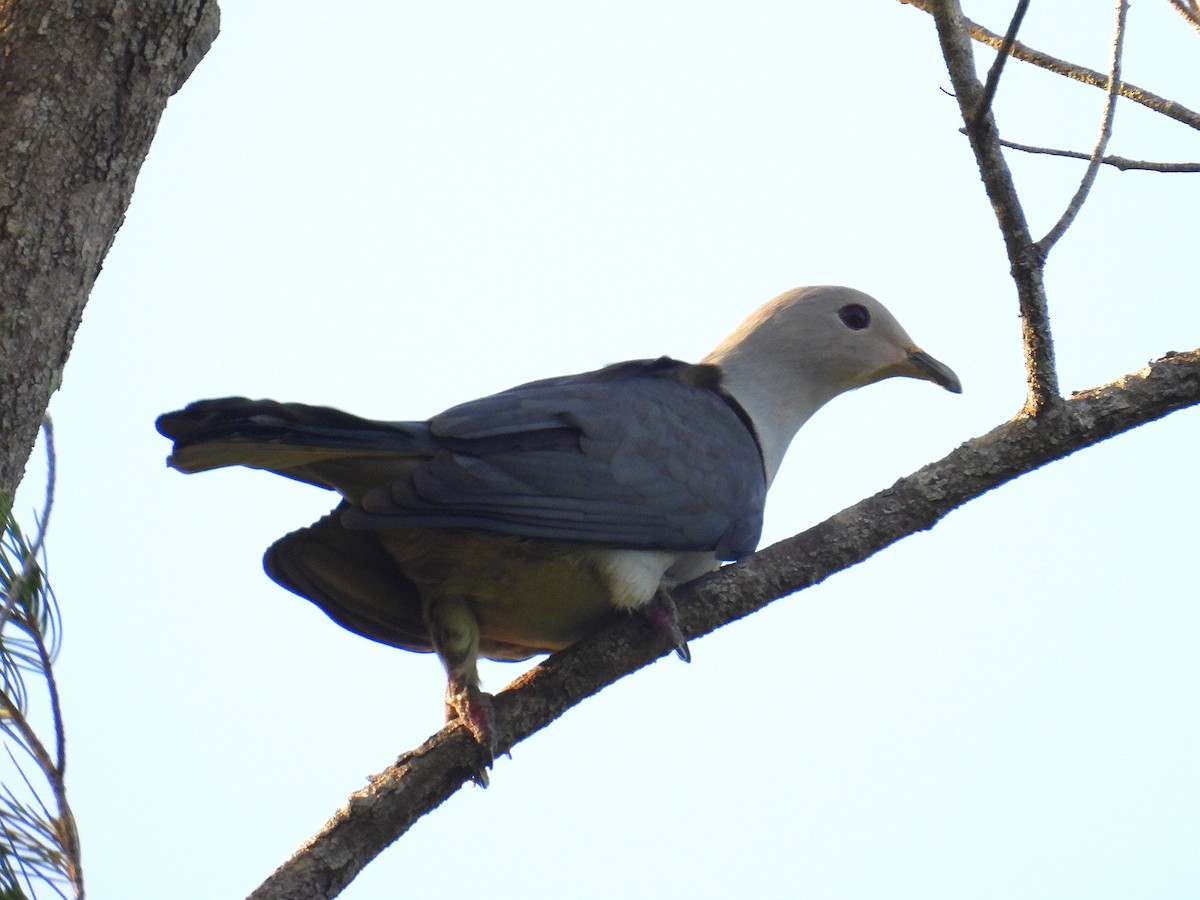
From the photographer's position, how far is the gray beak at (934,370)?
4.66 m

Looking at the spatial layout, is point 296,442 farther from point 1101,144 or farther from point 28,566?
point 1101,144

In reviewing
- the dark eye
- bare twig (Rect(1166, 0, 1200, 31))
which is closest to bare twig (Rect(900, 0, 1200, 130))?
bare twig (Rect(1166, 0, 1200, 31))

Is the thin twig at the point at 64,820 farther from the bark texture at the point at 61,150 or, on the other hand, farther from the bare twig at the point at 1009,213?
the bare twig at the point at 1009,213

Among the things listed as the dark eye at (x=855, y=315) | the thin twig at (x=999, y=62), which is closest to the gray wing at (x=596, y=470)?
the dark eye at (x=855, y=315)

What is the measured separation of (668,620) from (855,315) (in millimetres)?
1680

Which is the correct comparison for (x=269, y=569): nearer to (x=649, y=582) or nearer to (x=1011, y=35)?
(x=649, y=582)

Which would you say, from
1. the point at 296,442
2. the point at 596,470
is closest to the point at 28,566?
the point at 296,442

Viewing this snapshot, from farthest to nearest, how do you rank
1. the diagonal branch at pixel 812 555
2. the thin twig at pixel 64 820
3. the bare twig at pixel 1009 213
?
the diagonal branch at pixel 812 555
the bare twig at pixel 1009 213
the thin twig at pixel 64 820

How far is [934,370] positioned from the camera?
4.66m

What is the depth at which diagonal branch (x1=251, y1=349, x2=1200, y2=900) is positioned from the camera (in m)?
3.12

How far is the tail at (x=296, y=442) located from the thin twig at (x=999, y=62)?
5.26 ft

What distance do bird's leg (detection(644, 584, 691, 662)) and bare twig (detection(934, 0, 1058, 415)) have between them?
1019 mm

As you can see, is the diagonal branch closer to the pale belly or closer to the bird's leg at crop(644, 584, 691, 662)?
the bird's leg at crop(644, 584, 691, 662)

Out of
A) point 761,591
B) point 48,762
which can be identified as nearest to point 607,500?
point 761,591
